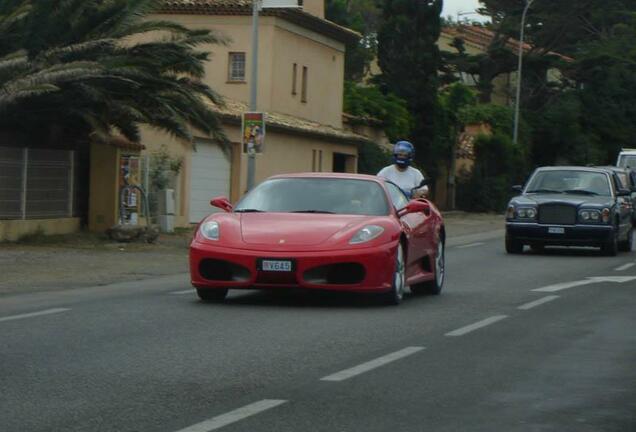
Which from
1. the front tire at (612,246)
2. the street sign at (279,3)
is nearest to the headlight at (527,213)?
the front tire at (612,246)

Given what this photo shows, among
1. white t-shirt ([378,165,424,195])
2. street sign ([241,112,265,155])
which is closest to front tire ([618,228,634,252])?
street sign ([241,112,265,155])

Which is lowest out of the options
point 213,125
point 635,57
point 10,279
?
point 10,279

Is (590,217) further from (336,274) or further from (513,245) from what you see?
(336,274)

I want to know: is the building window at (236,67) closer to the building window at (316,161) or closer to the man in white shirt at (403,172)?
the building window at (316,161)

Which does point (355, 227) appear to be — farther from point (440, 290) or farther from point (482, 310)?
point (440, 290)

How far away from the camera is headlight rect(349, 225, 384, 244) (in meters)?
14.3

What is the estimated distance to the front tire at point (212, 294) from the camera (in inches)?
578

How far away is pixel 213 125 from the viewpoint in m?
27.7

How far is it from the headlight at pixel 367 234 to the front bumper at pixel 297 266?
0.13 metres

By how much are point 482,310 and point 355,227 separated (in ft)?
4.89

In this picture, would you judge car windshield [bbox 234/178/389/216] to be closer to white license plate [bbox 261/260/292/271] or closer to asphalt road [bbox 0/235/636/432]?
asphalt road [bbox 0/235/636/432]

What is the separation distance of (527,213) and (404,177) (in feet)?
27.6

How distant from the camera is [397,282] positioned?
14.7 meters

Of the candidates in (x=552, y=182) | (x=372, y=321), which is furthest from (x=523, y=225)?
(x=372, y=321)
